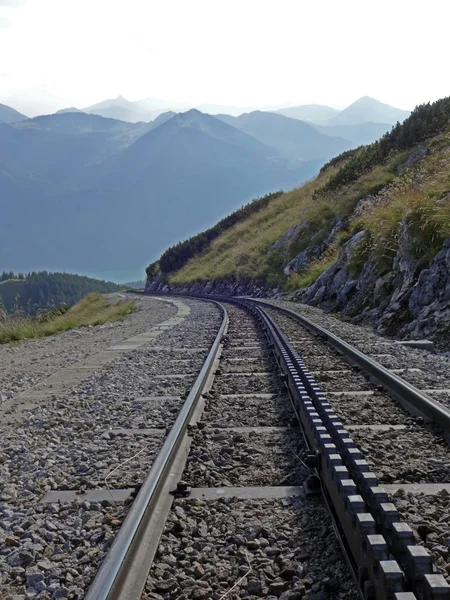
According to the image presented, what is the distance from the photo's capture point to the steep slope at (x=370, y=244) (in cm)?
999

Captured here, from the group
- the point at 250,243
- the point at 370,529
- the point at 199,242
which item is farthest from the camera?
the point at 199,242

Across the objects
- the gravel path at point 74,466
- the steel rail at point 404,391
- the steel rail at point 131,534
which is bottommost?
the gravel path at point 74,466

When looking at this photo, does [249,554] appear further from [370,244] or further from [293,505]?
[370,244]

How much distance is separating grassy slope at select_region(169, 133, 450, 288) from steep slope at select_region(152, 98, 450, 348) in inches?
1.5

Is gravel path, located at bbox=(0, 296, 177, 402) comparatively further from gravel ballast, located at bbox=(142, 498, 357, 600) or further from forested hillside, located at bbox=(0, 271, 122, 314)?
forested hillside, located at bbox=(0, 271, 122, 314)

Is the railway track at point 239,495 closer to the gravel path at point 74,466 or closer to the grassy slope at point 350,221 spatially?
the gravel path at point 74,466

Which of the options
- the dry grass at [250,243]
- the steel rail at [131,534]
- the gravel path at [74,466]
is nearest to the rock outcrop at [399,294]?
the gravel path at [74,466]

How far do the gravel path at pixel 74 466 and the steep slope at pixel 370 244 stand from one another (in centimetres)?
454

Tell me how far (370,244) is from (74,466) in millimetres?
12012

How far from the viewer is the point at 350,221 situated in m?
21.8

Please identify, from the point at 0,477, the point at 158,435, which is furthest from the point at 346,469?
the point at 0,477

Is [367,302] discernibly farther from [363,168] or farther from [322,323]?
[363,168]

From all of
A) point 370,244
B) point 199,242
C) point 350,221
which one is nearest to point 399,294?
point 370,244

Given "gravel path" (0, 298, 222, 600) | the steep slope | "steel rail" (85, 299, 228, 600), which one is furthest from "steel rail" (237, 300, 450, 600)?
the steep slope
